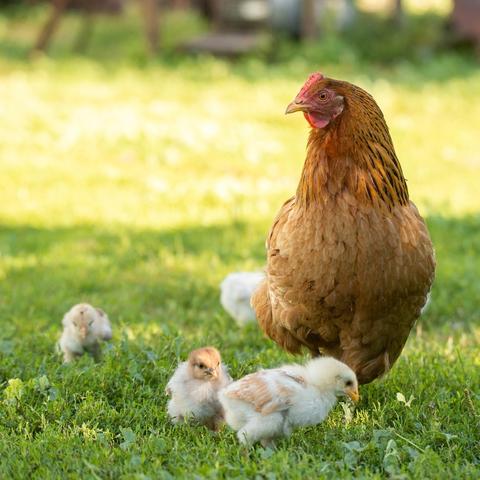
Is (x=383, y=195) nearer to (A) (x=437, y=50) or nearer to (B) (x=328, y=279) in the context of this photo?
(B) (x=328, y=279)

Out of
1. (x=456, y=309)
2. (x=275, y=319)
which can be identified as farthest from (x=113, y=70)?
(x=275, y=319)

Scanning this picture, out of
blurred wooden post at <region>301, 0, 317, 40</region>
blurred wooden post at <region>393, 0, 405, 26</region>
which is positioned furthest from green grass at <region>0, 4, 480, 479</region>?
blurred wooden post at <region>393, 0, 405, 26</region>

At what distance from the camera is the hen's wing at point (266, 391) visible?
4.29 metres

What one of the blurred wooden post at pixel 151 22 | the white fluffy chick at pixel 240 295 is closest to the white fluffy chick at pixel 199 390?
the white fluffy chick at pixel 240 295

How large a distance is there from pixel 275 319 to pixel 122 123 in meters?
8.13

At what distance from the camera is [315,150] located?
4.89m

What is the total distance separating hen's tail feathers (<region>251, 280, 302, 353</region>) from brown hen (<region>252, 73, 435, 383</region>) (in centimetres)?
19

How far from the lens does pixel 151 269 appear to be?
784 cm

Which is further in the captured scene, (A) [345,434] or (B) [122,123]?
(B) [122,123]

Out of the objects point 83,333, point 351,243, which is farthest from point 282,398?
point 83,333

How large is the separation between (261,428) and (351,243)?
0.99 m

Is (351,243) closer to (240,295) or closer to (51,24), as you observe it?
(240,295)

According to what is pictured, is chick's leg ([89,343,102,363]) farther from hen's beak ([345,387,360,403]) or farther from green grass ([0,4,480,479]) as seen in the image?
hen's beak ([345,387,360,403])

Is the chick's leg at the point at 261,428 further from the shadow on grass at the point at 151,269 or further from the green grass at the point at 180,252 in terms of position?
the shadow on grass at the point at 151,269
